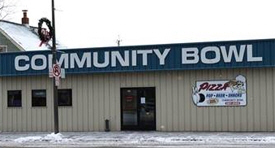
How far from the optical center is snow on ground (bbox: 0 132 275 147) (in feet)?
61.6

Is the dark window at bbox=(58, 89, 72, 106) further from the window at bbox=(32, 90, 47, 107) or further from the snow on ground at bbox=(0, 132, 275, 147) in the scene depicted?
the snow on ground at bbox=(0, 132, 275, 147)

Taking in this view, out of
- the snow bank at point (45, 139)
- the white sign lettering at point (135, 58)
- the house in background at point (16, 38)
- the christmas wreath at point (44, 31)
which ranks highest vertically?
the house in background at point (16, 38)

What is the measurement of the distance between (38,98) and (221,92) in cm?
851

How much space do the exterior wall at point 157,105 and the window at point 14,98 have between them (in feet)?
0.69

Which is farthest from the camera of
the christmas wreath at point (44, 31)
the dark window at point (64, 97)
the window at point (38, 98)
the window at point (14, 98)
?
the window at point (14, 98)

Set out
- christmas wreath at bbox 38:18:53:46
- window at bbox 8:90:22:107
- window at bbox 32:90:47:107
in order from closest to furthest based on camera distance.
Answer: christmas wreath at bbox 38:18:53:46
window at bbox 32:90:47:107
window at bbox 8:90:22:107

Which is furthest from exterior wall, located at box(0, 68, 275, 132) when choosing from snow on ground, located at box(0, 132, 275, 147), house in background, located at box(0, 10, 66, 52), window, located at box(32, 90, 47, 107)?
house in background, located at box(0, 10, 66, 52)

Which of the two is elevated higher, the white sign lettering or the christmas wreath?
the christmas wreath

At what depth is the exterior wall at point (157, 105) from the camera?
2141 centimetres

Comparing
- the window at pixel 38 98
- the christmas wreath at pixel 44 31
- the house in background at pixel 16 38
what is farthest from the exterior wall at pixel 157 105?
the house in background at pixel 16 38

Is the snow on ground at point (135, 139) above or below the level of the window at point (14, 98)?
below

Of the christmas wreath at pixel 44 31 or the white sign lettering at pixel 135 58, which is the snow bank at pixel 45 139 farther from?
the christmas wreath at pixel 44 31

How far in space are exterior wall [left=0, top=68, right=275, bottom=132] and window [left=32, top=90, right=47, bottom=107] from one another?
0.19 m

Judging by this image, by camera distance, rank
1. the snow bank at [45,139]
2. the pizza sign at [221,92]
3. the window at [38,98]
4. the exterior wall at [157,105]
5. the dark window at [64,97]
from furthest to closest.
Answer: the window at [38,98] → the dark window at [64,97] → the pizza sign at [221,92] → the exterior wall at [157,105] → the snow bank at [45,139]
